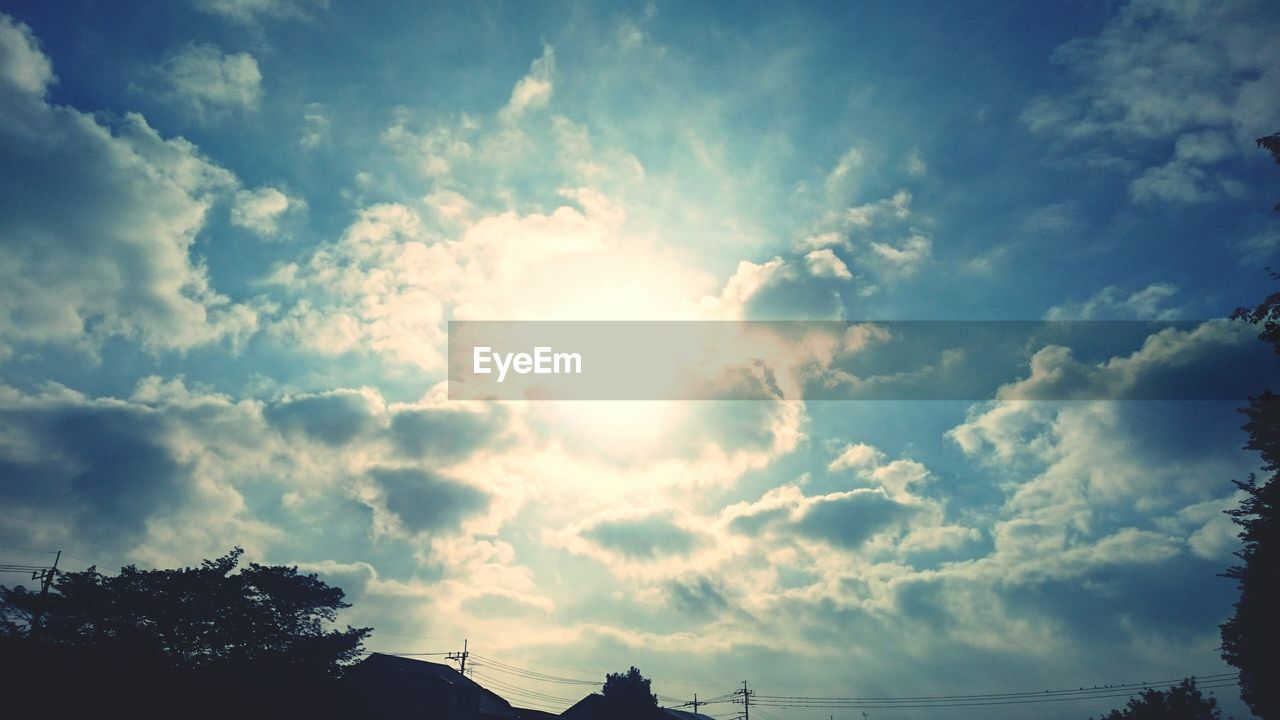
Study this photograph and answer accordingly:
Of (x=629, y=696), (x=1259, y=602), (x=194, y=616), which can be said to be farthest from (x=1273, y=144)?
(x=194, y=616)

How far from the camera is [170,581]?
5069cm

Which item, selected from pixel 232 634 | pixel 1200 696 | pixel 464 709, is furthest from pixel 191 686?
pixel 1200 696

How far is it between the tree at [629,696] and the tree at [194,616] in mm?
22736

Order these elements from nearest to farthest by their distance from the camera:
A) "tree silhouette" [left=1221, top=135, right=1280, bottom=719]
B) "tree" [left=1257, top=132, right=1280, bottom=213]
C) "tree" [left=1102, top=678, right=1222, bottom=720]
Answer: "tree" [left=1257, top=132, right=1280, bottom=213] → "tree silhouette" [left=1221, top=135, right=1280, bottom=719] → "tree" [left=1102, top=678, right=1222, bottom=720]

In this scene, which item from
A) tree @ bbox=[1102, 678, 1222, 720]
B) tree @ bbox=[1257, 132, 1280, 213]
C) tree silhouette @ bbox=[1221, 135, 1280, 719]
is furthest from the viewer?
tree @ bbox=[1102, 678, 1222, 720]

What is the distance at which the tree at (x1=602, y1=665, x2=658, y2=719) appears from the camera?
161ft

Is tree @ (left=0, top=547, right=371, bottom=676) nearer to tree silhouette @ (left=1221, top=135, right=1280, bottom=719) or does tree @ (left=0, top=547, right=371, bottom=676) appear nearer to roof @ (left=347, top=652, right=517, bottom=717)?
roof @ (left=347, top=652, right=517, bottom=717)

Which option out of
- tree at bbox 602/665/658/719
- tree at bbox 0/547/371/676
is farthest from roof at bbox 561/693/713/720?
tree at bbox 0/547/371/676

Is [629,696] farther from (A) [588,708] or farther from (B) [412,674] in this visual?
(B) [412,674]

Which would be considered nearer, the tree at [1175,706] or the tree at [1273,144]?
the tree at [1273,144]

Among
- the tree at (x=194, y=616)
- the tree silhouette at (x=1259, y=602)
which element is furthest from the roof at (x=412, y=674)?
the tree silhouette at (x=1259, y=602)

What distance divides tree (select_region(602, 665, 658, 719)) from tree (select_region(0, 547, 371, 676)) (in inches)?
895

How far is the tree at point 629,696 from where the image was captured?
49000 mm

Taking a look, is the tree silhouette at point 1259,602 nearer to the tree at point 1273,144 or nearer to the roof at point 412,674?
the tree at point 1273,144
